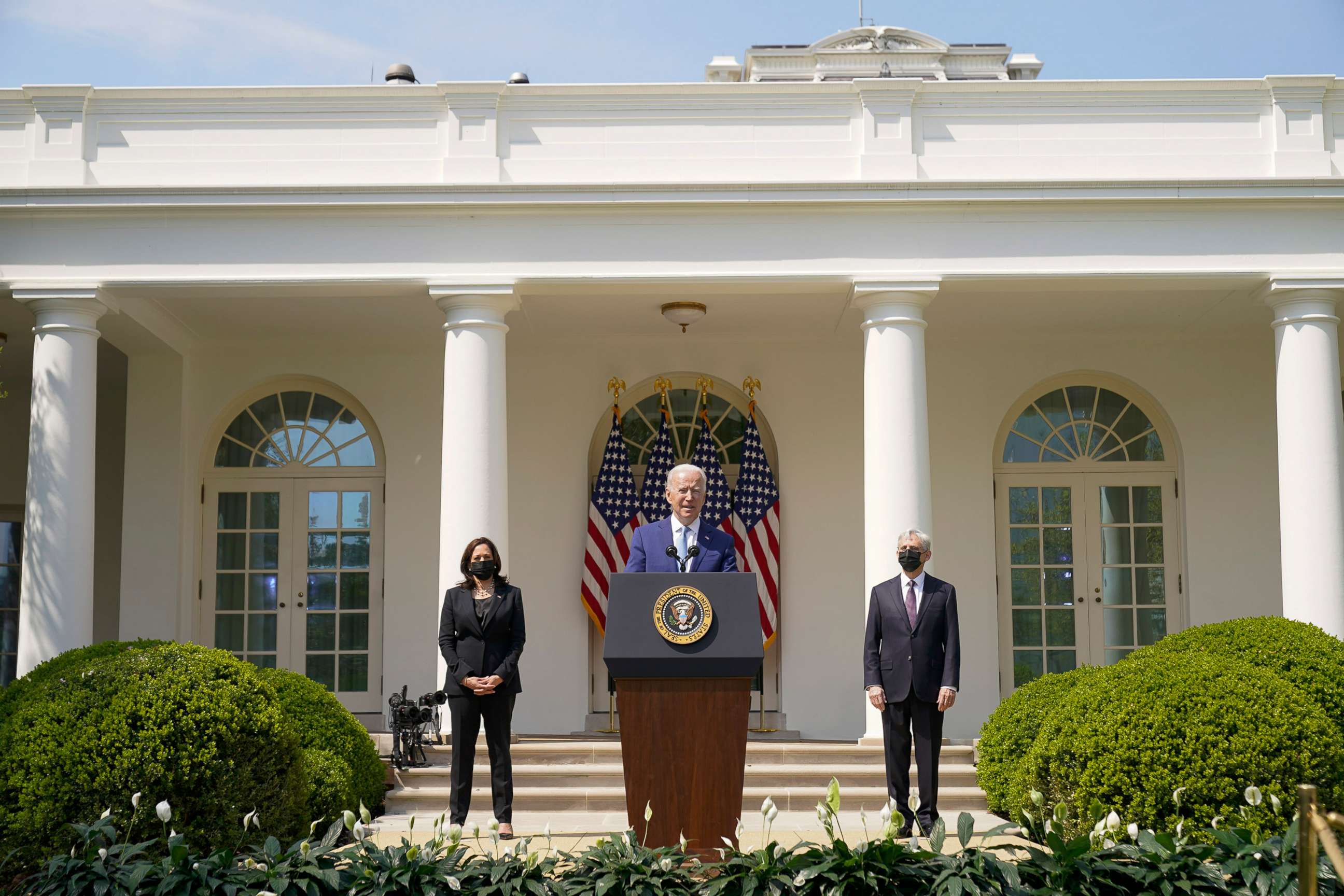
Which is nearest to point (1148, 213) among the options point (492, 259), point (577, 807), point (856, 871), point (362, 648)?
point (492, 259)

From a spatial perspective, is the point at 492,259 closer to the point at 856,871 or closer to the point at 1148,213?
the point at 1148,213

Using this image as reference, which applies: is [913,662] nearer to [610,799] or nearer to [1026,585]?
[610,799]

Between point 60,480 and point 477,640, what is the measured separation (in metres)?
5.25

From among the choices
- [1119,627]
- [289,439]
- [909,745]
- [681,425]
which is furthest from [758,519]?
[909,745]

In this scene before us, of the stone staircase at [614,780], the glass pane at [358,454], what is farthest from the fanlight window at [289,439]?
the stone staircase at [614,780]

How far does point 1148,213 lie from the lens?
11.2 m

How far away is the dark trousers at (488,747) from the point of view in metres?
8.02

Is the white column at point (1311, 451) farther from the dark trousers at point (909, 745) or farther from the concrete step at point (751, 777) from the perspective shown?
the dark trousers at point (909, 745)

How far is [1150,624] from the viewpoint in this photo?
14.4 metres

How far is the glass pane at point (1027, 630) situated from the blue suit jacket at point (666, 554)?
→ 27.5 ft

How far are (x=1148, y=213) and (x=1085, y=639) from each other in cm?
532

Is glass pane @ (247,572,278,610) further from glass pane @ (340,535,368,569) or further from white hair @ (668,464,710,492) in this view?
white hair @ (668,464,710,492)

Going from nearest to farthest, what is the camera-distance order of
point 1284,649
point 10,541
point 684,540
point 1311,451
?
point 684,540 < point 1284,649 < point 1311,451 < point 10,541

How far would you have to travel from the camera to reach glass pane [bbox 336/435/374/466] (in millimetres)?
14688
